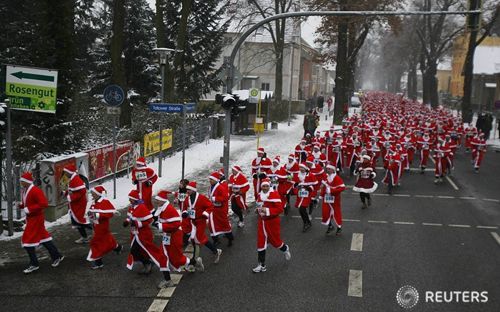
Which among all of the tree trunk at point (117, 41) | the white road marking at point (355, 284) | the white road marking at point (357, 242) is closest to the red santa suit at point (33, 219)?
the white road marking at point (355, 284)

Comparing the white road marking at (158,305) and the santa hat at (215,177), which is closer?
the white road marking at (158,305)

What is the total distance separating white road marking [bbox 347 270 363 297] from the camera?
8312 mm

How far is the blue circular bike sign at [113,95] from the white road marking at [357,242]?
23.9 ft

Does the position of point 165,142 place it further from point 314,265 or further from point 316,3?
point 316,3

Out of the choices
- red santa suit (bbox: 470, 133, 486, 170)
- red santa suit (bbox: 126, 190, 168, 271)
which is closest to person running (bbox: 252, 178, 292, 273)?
red santa suit (bbox: 126, 190, 168, 271)

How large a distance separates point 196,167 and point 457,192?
32.3 feet

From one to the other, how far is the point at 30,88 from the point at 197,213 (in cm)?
500

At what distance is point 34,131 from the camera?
15992 millimetres

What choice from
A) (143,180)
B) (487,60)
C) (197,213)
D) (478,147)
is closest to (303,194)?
(197,213)

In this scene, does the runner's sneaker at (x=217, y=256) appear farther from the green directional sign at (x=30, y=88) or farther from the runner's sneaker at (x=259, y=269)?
the green directional sign at (x=30, y=88)

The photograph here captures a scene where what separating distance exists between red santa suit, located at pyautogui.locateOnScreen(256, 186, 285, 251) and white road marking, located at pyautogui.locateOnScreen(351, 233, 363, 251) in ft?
7.06

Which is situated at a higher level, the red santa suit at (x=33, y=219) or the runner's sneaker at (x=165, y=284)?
the red santa suit at (x=33, y=219)

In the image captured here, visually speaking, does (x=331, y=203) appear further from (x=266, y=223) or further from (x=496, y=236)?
(x=496, y=236)

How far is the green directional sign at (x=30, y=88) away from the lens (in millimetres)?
11153
